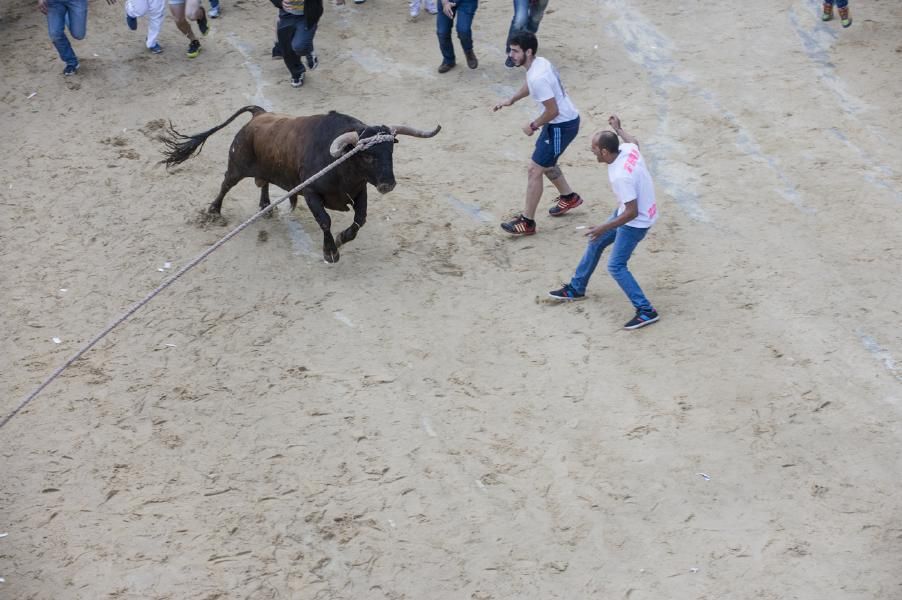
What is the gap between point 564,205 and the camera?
30.4ft

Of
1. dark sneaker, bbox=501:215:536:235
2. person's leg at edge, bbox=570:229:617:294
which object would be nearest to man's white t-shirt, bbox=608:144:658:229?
person's leg at edge, bbox=570:229:617:294

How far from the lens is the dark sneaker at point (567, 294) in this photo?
8.14m

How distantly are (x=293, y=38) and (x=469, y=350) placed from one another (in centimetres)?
545

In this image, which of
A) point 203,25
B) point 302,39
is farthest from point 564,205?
point 203,25

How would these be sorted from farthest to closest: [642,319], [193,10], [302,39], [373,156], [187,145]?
[193,10], [302,39], [187,145], [373,156], [642,319]

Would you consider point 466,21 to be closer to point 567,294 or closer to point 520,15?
point 520,15

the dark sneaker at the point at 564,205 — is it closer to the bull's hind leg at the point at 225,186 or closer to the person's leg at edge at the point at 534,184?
the person's leg at edge at the point at 534,184

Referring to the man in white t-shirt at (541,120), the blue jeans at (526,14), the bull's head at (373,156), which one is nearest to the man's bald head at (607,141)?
the man in white t-shirt at (541,120)

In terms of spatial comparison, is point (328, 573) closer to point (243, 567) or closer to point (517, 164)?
point (243, 567)

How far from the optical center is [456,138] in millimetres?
10602

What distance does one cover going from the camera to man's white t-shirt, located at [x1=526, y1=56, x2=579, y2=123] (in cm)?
841

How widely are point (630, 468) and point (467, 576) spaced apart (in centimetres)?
138

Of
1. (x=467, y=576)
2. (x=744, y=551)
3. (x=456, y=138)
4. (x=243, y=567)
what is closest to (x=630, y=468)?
(x=744, y=551)

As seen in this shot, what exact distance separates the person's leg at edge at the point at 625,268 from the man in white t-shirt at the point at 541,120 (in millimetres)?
1329
